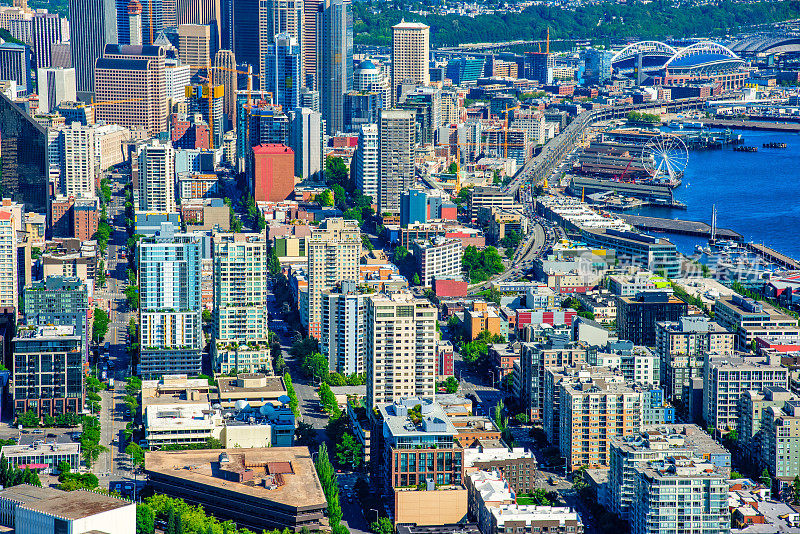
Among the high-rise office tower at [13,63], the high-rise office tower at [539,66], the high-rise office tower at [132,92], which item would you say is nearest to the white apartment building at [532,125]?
the high-rise office tower at [132,92]

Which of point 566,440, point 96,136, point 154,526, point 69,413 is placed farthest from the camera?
point 96,136

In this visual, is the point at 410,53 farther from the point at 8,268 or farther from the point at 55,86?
the point at 8,268

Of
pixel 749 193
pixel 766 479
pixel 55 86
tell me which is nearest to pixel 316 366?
pixel 766 479

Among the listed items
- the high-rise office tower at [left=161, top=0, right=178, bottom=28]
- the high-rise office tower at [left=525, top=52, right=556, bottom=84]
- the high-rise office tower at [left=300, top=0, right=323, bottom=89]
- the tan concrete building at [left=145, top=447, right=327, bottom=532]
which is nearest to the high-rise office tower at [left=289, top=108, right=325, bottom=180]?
the high-rise office tower at [left=300, top=0, right=323, bottom=89]

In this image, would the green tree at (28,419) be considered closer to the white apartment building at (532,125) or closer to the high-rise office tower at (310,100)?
the high-rise office tower at (310,100)

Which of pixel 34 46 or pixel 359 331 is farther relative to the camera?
pixel 34 46

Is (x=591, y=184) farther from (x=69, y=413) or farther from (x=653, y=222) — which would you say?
(x=69, y=413)

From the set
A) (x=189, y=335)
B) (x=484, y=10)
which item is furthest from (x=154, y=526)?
(x=484, y=10)
